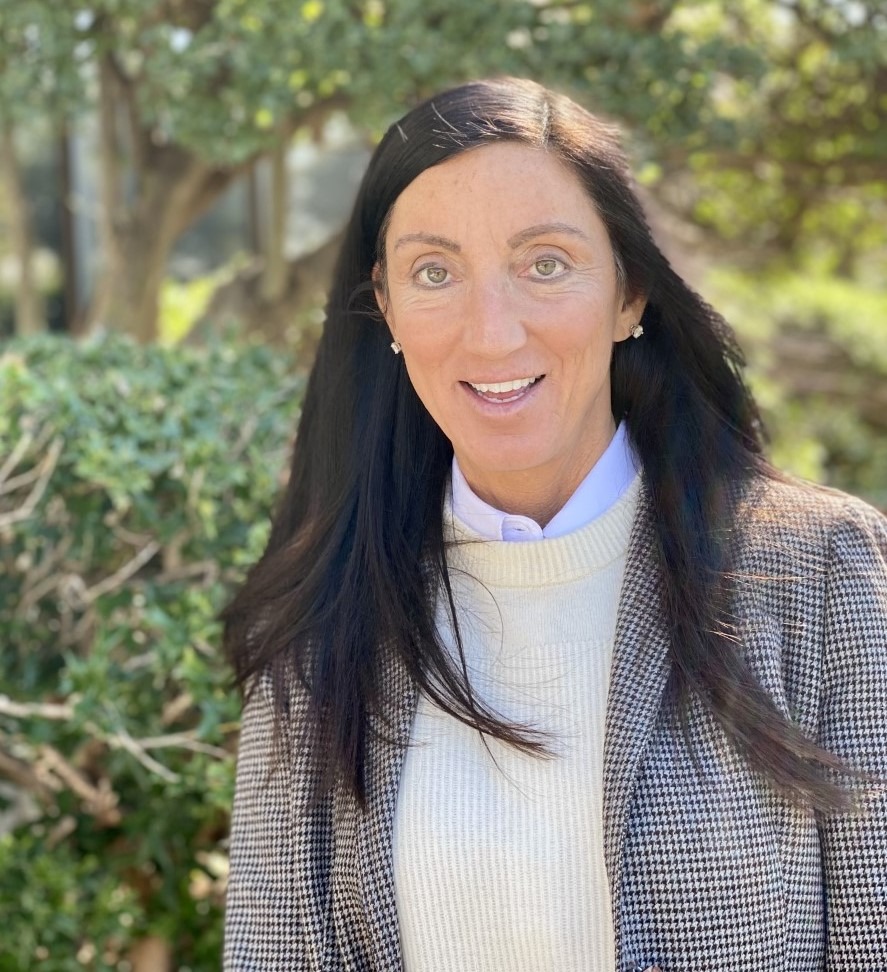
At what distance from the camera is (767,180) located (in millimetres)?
6160

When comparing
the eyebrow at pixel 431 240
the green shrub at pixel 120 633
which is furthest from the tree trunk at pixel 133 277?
the eyebrow at pixel 431 240

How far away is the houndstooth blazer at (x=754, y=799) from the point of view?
76.5 inches

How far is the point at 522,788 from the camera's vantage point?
2.07 m

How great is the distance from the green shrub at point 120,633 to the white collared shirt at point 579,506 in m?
0.71

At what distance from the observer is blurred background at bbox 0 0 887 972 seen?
9.57ft

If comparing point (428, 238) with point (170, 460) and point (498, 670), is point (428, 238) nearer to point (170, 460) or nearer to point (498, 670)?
point (498, 670)

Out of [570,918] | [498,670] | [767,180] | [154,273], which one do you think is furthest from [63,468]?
[767,180]

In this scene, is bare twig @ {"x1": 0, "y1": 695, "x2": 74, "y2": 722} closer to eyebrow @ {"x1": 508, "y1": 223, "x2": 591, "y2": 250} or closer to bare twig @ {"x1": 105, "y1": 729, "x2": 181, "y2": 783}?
bare twig @ {"x1": 105, "y1": 729, "x2": 181, "y2": 783}

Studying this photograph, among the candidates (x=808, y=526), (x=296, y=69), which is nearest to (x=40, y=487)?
(x=296, y=69)

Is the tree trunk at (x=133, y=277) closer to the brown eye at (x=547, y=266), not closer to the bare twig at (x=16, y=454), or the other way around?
the bare twig at (x=16, y=454)

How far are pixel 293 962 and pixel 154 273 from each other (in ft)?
9.95

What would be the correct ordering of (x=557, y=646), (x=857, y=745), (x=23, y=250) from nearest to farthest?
1. (x=857, y=745)
2. (x=557, y=646)
3. (x=23, y=250)

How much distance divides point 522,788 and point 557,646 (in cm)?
24

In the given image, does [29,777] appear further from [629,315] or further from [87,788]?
[629,315]
